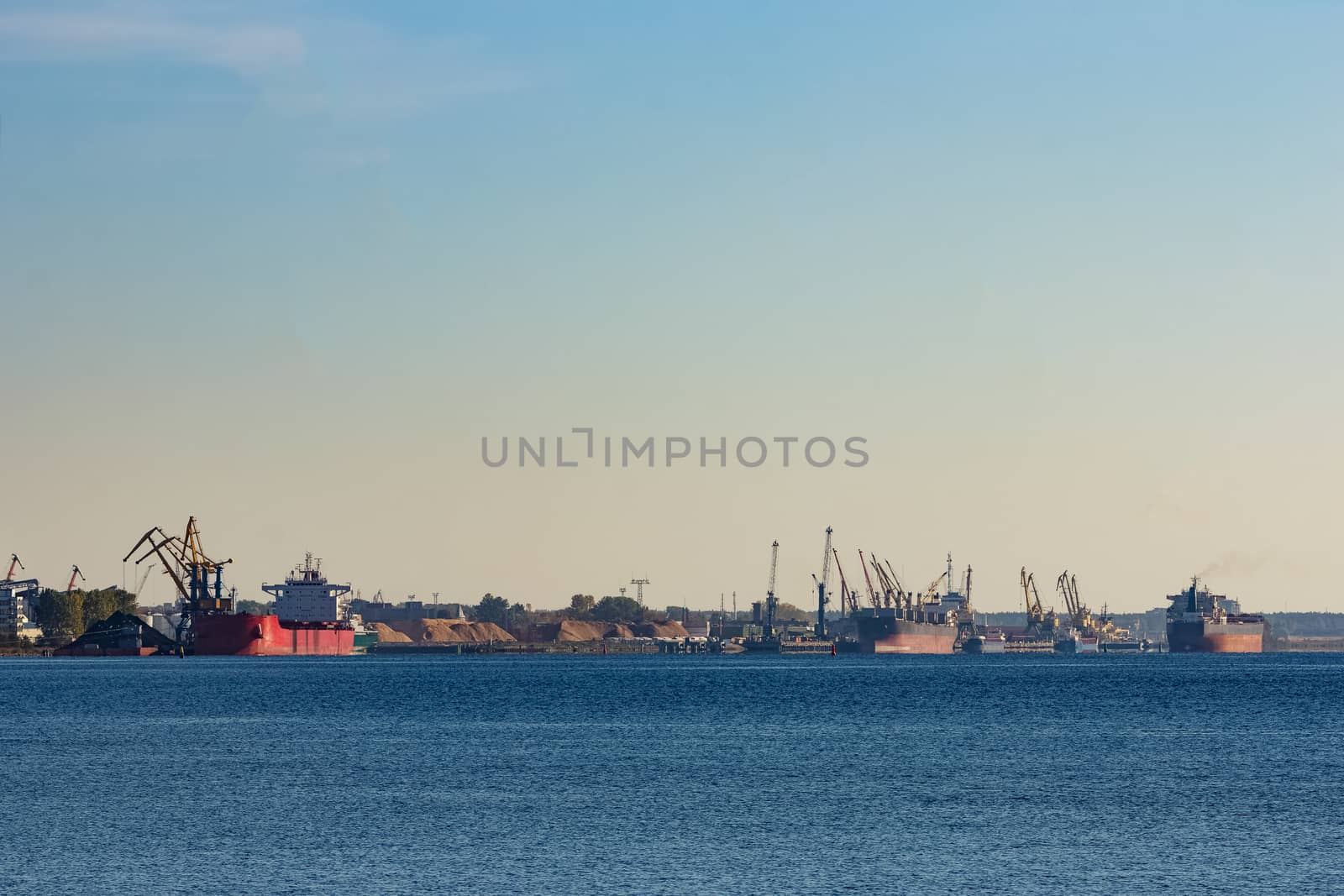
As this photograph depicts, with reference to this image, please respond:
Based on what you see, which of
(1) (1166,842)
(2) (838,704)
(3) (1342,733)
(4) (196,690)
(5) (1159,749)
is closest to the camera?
(1) (1166,842)

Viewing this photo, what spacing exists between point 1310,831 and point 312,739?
53.8 meters

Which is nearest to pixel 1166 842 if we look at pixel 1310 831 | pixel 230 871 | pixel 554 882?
pixel 1310 831

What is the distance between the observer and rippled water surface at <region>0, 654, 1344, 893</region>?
45719mm

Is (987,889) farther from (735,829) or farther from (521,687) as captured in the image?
(521,687)

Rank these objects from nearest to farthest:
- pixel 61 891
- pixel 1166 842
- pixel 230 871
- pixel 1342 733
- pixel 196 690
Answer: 1. pixel 61 891
2. pixel 230 871
3. pixel 1166 842
4. pixel 1342 733
5. pixel 196 690

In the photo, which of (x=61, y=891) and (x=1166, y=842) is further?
(x=1166, y=842)

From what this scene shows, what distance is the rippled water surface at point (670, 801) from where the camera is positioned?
45.7 metres

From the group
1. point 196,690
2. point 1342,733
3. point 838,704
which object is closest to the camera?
point 1342,733

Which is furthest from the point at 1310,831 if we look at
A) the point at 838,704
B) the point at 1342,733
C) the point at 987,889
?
the point at 838,704

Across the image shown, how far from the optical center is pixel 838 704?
428ft

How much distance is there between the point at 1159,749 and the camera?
3354 inches

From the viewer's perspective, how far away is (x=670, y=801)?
203 feet

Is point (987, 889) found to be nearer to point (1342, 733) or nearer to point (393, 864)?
point (393, 864)

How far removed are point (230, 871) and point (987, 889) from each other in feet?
65.6
